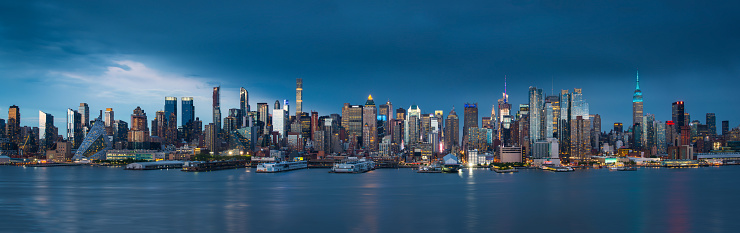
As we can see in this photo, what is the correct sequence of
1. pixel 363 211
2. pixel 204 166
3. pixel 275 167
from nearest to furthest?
1. pixel 363 211
2. pixel 275 167
3. pixel 204 166

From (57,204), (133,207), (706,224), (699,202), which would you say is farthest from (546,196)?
(57,204)

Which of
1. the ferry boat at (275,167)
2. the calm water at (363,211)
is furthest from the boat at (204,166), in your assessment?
the calm water at (363,211)

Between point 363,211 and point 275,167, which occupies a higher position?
point 363,211

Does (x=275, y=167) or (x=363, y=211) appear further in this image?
(x=275, y=167)

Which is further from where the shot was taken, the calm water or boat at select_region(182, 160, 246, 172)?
boat at select_region(182, 160, 246, 172)

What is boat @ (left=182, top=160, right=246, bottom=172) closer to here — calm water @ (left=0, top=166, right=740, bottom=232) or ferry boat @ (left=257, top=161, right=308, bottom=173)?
ferry boat @ (left=257, top=161, right=308, bottom=173)

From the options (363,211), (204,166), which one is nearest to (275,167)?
(204,166)

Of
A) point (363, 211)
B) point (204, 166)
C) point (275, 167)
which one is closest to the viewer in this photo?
point (363, 211)

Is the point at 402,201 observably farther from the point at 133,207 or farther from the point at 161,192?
the point at 161,192

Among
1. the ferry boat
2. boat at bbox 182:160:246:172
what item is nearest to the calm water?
the ferry boat

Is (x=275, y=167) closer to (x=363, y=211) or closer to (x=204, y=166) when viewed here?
(x=204, y=166)

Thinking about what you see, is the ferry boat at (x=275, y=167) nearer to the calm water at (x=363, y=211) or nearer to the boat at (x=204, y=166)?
the boat at (x=204, y=166)
